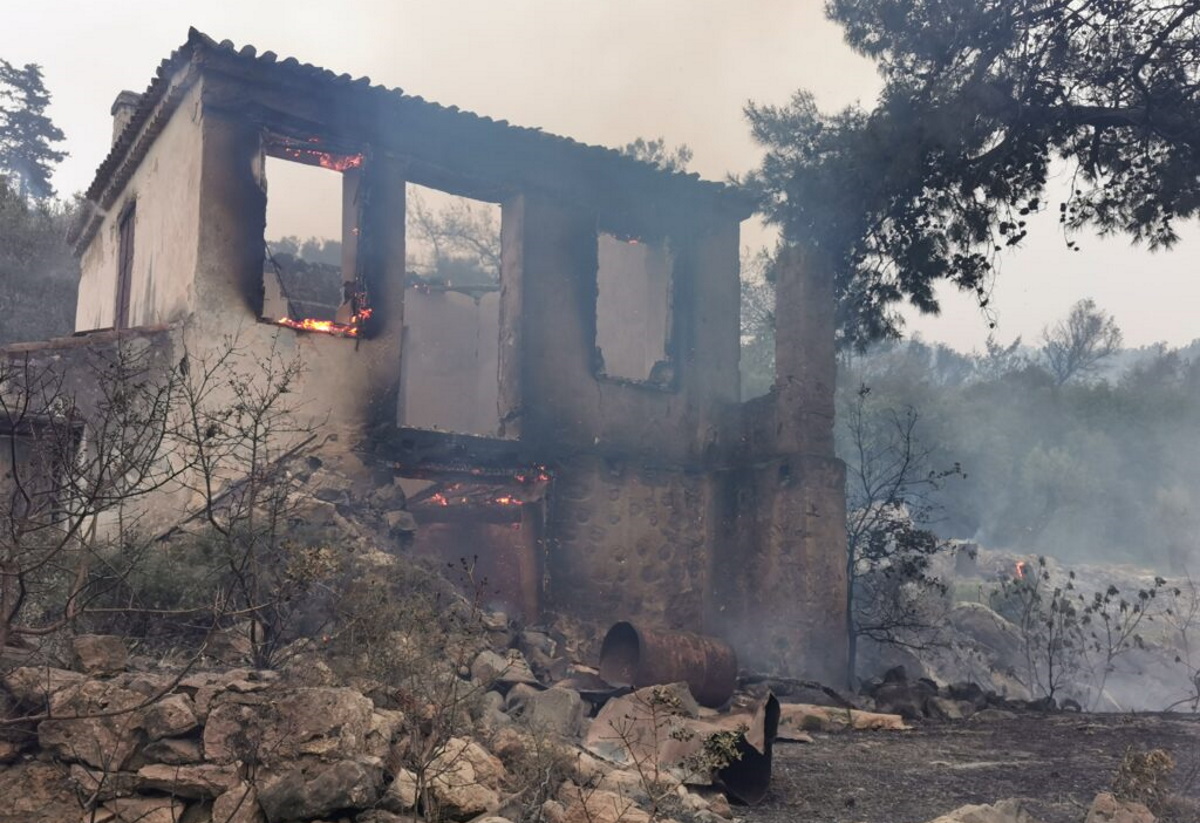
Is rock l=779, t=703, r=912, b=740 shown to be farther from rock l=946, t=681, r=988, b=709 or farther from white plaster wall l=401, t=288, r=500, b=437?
white plaster wall l=401, t=288, r=500, b=437

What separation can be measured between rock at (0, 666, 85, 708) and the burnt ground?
420 centimetres

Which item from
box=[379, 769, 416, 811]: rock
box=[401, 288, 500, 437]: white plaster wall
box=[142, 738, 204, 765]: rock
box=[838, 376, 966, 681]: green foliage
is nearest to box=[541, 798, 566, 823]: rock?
box=[379, 769, 416, 811]: rock

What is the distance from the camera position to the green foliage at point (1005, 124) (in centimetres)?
940

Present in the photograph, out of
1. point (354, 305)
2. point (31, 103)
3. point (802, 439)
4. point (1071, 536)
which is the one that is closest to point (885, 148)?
point (802, 439)

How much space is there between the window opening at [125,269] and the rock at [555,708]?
8861 mm

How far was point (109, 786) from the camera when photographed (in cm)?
519

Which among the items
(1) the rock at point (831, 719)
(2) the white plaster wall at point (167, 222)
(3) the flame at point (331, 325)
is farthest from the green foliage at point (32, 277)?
(1) the rock at point (831, 719)

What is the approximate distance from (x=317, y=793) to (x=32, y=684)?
1.75 metres

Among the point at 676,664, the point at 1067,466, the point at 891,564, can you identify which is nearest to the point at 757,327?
the point at 1067,466

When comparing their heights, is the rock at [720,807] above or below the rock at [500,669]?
below

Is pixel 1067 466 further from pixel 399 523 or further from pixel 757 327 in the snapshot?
pixel 399 523

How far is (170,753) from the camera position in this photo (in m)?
5.39

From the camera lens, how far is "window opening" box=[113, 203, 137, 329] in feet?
47.4

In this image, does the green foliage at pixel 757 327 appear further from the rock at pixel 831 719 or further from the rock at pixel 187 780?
the rock at pixel 187 780
